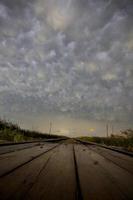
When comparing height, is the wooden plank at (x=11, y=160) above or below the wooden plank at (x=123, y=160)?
above

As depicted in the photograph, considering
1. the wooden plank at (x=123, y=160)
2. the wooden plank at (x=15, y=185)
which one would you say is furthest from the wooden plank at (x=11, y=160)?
the wooden plank at (x=123, y=160)

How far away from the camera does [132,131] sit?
9.27 m

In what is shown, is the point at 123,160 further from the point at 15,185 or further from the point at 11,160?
the point at 15,185

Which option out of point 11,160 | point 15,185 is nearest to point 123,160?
point 11,160

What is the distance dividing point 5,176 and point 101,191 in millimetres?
817

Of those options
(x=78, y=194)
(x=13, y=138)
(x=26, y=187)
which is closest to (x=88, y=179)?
(x=78, y=194)

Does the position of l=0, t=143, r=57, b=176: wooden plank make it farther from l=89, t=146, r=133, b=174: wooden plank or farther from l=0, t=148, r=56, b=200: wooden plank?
l=89, t=146, r=133, b=174: wooden plank

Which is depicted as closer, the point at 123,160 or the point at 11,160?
the point at 11,160

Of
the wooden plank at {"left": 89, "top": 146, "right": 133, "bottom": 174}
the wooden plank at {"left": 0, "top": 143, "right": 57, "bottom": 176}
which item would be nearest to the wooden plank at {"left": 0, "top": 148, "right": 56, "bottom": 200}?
the wooden plank at {"left": 0, "top": 143, "right": 57, "bottom": 176}

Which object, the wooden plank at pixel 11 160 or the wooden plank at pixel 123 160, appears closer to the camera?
the wooden plank at pixel 11 160

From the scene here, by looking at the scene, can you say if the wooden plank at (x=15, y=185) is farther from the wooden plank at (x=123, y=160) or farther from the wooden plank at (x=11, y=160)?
the wooden plank at (x=123, y=160)

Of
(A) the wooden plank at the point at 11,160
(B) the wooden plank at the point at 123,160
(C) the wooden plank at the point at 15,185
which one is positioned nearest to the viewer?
(C) the wooden plank at the point at 15,185

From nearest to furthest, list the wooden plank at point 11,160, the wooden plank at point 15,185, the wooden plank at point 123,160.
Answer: the wooden plank at point 15,185, the wooden plank at point 11,160, the wooden plank at point 123,160

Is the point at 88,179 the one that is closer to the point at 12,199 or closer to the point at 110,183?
the point at 110,183
